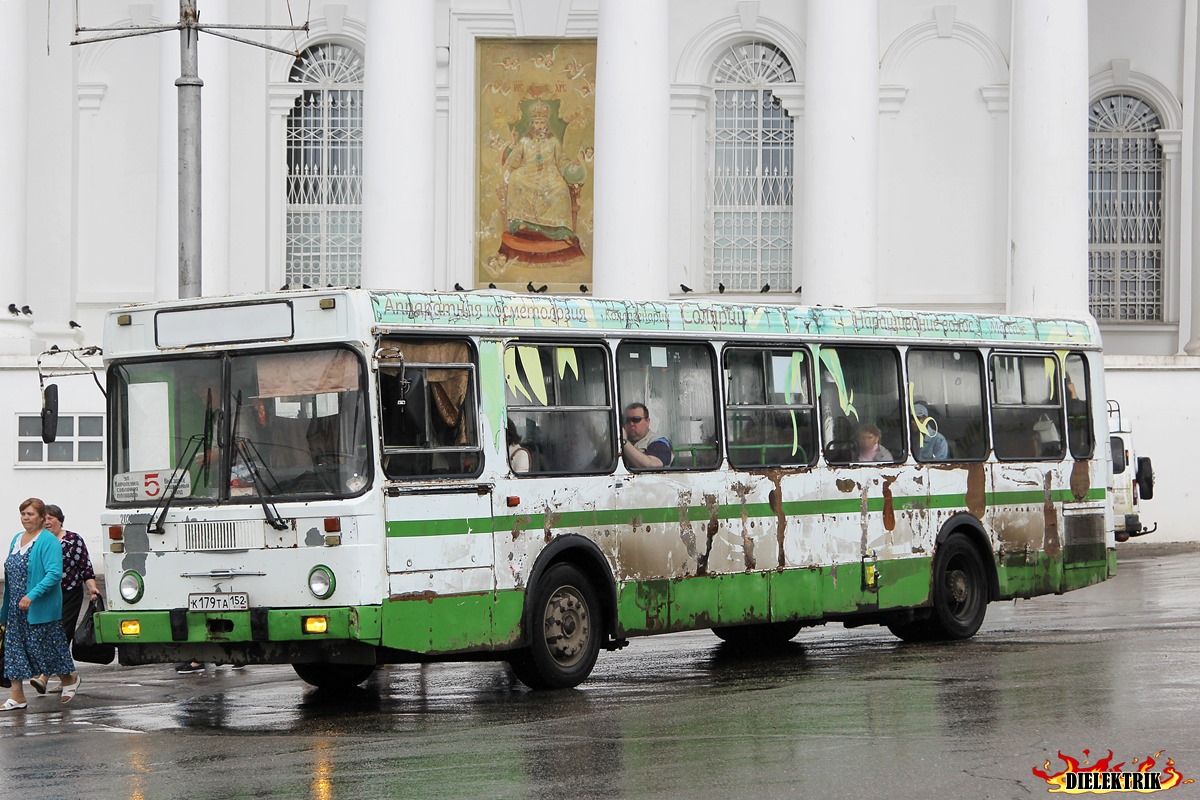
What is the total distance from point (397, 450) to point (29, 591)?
129 inches

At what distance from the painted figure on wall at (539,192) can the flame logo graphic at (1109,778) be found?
23.9 m

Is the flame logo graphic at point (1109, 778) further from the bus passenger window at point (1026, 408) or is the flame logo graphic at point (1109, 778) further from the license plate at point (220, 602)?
the bus passenger window at point (1026, 408)

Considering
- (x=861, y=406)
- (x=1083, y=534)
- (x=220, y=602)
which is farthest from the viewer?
(x=1083, y=534)

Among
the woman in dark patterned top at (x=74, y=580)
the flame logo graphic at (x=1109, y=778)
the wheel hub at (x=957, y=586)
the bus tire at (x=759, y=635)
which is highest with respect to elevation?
the woman in dark patterned top at (x=74, y=580)

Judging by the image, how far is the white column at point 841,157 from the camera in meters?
28.2

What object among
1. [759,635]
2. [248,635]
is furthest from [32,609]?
[759,635]

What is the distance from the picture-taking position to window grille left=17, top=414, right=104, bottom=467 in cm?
2898

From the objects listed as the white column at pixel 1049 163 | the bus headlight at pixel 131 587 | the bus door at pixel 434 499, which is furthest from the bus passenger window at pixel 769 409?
the white column at pixel 1049 163

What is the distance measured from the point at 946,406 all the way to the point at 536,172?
17.0m

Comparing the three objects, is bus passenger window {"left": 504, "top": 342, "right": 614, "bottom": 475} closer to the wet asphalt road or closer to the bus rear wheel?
the wet asphalt road

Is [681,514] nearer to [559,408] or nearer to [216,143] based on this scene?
[559,408]

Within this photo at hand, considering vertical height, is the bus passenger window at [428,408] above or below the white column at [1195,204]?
below

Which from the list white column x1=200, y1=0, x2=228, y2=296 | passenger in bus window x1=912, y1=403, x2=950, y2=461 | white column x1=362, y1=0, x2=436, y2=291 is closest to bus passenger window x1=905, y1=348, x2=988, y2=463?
passenger in bus window x1=912, y1=403, x2=950, y2=461

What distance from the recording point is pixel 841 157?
28406 mm
